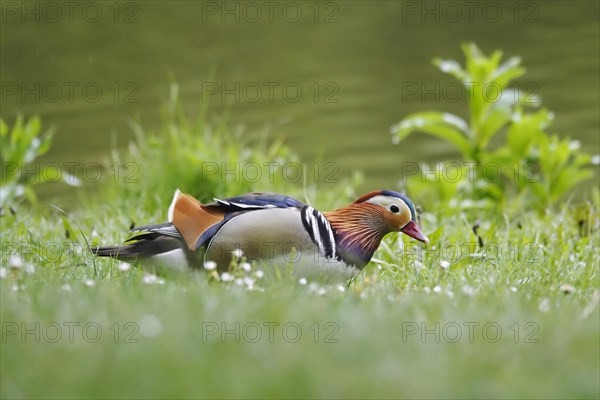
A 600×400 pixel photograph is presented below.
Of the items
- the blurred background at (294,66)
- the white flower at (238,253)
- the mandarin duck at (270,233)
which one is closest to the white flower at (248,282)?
the white flower at (238,253)

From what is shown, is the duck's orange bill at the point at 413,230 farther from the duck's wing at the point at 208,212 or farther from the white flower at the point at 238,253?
the white flower at the point at 238,253

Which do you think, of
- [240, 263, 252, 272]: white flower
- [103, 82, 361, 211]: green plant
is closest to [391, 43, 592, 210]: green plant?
[103, 82, 361, 211]: green plant

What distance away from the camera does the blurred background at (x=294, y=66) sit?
11852 mm

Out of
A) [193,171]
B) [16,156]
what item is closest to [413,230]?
[193,171]

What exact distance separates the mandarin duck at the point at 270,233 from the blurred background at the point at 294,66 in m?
5.24

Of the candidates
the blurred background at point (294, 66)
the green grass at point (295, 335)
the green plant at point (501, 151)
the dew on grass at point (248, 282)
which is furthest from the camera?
the blurred background at point (294, 66)

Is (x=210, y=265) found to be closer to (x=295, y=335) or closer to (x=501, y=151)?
(x=295, y=335)

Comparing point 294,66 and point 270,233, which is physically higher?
point 294,66

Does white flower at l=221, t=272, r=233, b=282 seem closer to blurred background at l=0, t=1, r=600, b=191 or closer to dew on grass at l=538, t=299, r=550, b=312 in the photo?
dew on grass at l=538, t=299, r=550, b=312

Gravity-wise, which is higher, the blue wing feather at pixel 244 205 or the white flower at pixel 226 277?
the blue wing feather at pixel 244 205

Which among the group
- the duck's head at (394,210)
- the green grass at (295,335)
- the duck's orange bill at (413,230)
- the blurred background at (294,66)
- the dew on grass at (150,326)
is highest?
the blurred background at (294,66)

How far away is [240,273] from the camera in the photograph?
160 inches

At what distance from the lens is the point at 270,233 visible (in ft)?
14.2

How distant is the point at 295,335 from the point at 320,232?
124 cm
